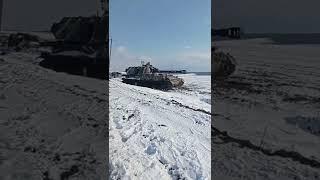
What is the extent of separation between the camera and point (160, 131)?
2537 mm

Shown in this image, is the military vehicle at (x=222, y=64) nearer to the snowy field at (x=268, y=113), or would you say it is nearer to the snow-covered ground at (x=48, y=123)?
the snowy field at (x=268, y=113)

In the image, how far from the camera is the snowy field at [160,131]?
2203mm

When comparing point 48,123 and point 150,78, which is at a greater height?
point 150,78

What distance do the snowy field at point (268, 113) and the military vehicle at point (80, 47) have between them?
91 cm

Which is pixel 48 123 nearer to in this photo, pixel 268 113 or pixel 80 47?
pixel 80 47

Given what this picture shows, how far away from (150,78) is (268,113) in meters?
1.05

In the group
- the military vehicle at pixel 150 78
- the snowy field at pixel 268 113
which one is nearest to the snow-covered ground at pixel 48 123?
the military vehicle at pixel 150 78

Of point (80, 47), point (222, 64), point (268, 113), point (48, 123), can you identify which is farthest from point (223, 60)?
point (48, 123)

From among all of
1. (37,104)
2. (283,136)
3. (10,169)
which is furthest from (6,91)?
(283,136)

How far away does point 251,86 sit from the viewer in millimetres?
2604

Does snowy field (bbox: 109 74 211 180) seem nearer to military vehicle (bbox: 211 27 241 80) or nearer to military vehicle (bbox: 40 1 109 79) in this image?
military vehicle (bbox: 211 27 241 80)

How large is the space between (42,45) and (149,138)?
1044 mm

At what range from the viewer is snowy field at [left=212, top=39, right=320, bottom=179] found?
7.38 ft

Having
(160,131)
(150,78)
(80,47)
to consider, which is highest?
(80,47)
